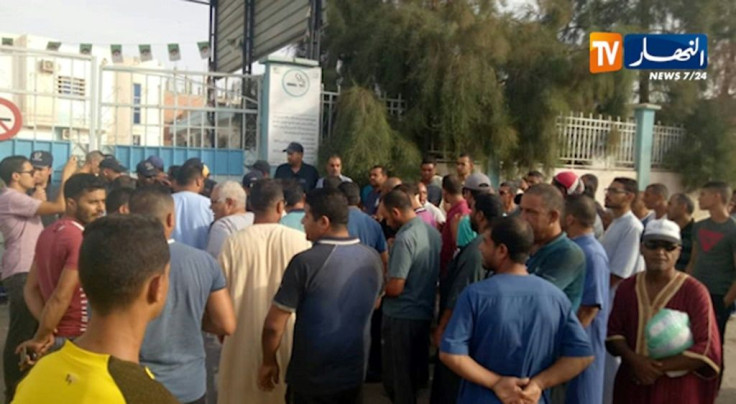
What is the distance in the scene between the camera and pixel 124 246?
1587mm

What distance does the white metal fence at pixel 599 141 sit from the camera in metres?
10.2

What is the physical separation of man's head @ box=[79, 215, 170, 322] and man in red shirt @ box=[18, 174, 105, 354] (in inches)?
48.0

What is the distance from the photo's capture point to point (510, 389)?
7.76ft

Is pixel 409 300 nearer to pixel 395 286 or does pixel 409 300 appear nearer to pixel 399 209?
pixel 395 286

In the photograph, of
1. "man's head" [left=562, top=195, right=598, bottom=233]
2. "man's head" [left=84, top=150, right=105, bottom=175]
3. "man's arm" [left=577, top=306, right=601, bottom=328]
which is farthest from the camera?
"man's head" [left=84, top=150, right=105, bottom=175]

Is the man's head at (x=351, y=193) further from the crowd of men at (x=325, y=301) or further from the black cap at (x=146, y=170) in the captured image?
the black cap at (x=146, y=170)

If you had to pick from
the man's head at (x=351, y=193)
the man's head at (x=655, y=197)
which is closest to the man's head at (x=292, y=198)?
the man's head at (x=351, y=193)

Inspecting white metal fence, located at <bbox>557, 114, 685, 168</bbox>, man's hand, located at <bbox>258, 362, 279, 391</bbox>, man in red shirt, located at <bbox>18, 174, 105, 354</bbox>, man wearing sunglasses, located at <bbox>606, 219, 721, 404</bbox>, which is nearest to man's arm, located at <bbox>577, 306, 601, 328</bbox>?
man wearing sunglasses, located at <bbox>606, 219, 721, 404</bbox>

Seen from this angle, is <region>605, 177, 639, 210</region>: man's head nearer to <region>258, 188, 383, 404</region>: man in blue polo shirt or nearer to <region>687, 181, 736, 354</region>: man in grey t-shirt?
<region>687, 181, 736, 354</region>: man in grey t-shirt

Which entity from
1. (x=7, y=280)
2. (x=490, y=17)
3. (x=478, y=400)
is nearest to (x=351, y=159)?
(x=490, y=17)

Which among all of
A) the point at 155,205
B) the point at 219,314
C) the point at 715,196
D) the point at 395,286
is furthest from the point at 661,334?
the point at 715,196

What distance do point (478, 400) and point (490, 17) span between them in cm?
733

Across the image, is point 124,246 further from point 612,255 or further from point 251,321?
point 612,255

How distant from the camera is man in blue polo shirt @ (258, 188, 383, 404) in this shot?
2963 mm
